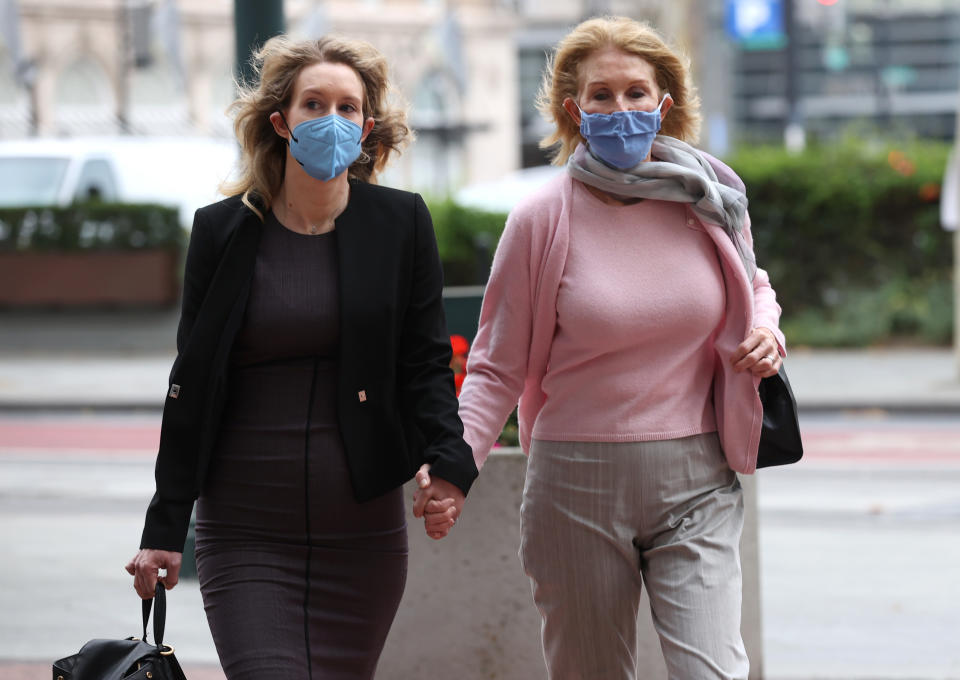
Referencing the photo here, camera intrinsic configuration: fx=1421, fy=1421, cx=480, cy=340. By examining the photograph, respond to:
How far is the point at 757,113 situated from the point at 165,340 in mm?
37116

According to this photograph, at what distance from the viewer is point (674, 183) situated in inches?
127

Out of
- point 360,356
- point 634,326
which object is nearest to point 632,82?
point 634,326

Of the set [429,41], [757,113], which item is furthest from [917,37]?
[429,41]

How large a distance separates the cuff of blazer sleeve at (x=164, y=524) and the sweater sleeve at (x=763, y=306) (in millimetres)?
1363

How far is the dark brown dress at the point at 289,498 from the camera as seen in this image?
2.99 m

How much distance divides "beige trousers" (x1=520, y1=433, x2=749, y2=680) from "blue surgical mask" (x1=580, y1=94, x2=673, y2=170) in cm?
64

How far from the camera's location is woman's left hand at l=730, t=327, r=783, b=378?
3.18 meters

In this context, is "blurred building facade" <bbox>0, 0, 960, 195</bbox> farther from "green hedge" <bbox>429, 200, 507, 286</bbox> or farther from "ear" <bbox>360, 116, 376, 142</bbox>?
"ear" <bbox>360, 116, 376, 142</bbox>

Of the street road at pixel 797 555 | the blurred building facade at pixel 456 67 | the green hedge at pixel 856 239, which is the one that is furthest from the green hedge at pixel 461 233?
the blurred building facade at pixel 456 67

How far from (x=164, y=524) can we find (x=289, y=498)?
278 millimetres

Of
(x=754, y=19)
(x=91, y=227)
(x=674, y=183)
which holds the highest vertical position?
(x=754, y=19)

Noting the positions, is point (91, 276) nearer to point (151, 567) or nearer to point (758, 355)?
point (151, 567)

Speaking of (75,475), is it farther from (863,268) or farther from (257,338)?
(863,268)

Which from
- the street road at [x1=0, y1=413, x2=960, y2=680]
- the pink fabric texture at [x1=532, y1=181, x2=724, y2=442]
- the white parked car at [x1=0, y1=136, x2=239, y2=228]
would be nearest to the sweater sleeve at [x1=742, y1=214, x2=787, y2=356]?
the pink fabric texture at [x1=532, y1=181, x2=724, y2=442]
